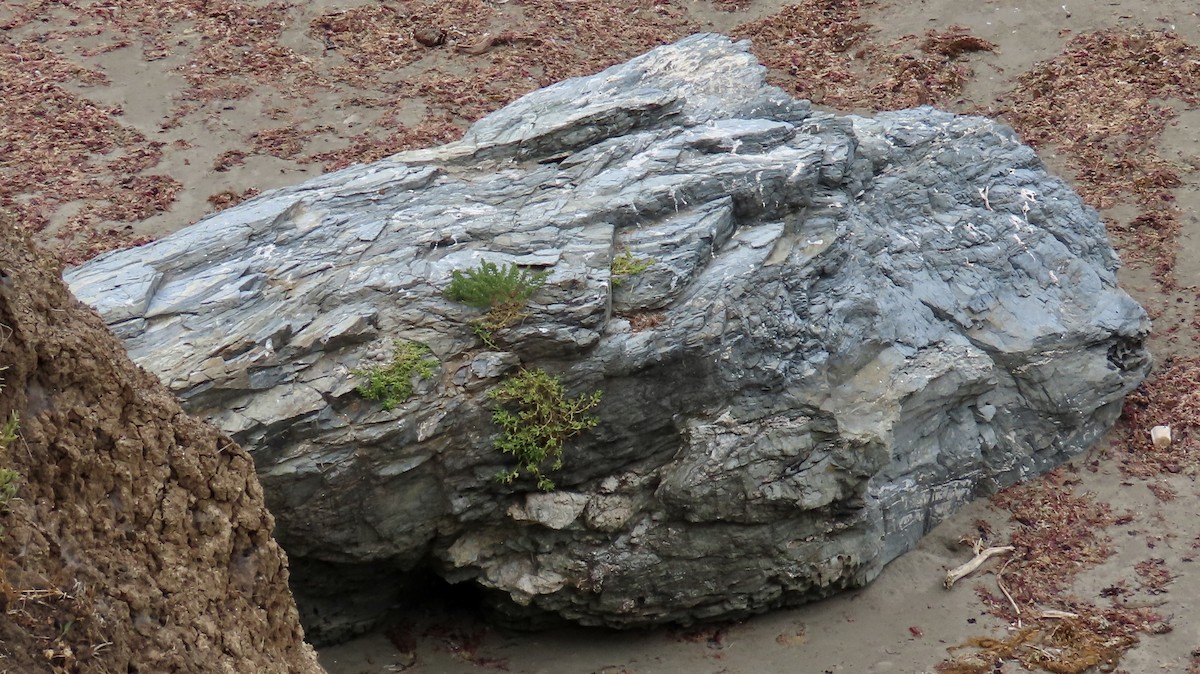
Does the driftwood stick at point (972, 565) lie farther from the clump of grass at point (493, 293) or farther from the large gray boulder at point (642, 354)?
the clump of grass at point (493, 293)

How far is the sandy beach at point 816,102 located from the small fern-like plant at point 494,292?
8.12 ft

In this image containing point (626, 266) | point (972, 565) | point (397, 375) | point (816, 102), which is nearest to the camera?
point (397, 375)

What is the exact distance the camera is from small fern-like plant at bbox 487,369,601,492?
7430 mm

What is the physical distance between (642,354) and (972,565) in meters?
3.00

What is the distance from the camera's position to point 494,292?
7492 millimetres

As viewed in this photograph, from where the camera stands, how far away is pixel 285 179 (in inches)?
486

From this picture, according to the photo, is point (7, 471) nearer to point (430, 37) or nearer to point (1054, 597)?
point (1054, 597)

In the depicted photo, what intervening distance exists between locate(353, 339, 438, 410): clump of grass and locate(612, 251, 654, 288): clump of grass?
1388 mm

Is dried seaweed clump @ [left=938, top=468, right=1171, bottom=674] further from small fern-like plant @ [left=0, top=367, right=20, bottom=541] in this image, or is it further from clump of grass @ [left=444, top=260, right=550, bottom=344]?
small fern-like plant @ [left=0, top=367, right=20, bottom=541]

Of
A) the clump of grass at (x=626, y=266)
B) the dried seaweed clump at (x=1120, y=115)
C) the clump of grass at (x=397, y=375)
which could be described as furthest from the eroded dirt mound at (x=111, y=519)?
the dried seaweed clump at (x=1120, y=115)

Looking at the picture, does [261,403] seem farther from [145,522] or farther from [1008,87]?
[1008,87]

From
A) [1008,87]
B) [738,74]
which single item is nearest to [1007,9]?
[1008,87]

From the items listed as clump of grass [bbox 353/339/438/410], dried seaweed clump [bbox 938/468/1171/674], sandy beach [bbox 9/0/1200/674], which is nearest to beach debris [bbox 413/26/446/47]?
sandy beach [bbox 9/0/1200/674]

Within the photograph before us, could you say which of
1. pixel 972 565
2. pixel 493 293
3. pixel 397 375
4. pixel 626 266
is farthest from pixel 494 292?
pixel 972 565
